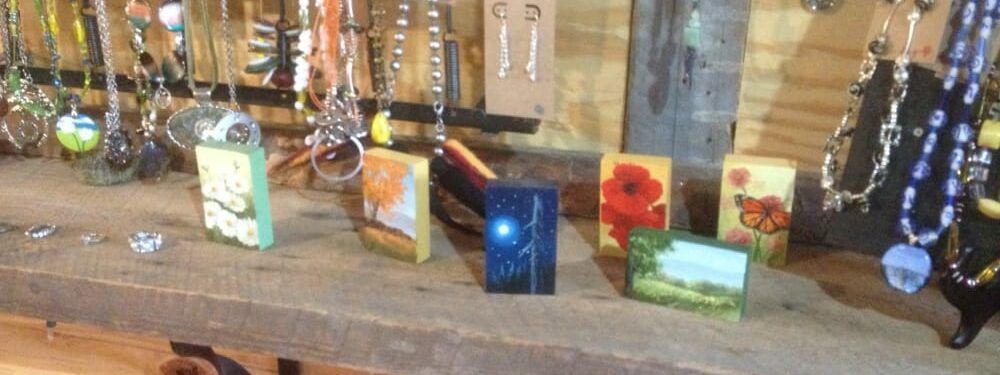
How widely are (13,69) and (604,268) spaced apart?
61 cm

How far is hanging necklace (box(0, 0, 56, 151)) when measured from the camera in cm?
89

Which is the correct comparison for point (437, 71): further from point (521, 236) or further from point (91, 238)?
point (91, 238)

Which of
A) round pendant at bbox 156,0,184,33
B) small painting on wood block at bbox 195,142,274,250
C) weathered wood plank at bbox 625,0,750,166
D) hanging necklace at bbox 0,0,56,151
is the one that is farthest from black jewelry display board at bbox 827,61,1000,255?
hanging necklace at bbox 0,0,56,151

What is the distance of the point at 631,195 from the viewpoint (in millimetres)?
733

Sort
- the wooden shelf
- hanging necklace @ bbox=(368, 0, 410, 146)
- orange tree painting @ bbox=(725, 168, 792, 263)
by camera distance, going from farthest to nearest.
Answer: hanging necklace @ bbox=(368, 0, 410, 146) < orange tree painting @ bbox=(725, 168, 792, 263) < the wooden shelf

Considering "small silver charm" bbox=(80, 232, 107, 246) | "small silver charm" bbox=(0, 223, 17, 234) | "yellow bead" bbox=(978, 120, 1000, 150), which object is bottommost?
"small silver charm" bbox=(80, 232, 107, 246)

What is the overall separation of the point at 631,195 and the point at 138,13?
1.59ft

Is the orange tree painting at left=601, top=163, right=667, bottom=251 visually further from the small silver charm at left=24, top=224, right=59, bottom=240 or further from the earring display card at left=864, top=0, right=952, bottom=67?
the small silver charm at left=24, top=224, right=59, bottom=240

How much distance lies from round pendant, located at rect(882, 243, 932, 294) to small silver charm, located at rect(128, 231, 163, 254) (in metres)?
0.56

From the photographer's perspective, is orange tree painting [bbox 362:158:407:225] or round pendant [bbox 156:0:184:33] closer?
orange tree painting [bbox 362:158:407:225]

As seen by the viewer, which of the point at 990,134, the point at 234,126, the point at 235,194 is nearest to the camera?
the point at 990,134

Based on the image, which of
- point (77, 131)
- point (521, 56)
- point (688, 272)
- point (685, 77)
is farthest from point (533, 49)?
point (77, 131)

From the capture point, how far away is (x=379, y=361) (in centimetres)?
65

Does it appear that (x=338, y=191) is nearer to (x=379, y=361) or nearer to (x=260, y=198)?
(x=260, y=198)
